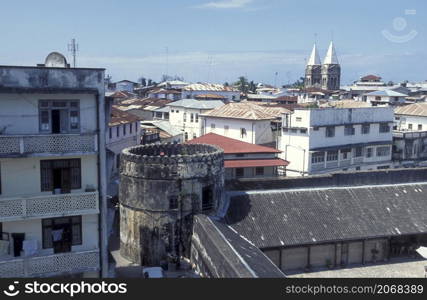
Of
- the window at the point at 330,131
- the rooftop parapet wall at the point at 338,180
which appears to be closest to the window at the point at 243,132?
the window at the point at 330,131

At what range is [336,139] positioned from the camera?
182 feet

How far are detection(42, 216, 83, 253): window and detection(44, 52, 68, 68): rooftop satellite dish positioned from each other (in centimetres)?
748

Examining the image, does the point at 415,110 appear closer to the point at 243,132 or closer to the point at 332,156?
the point at 332,156

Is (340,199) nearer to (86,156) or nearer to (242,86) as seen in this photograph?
(86,156)

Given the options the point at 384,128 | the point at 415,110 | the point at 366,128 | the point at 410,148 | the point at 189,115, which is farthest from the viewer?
the point at 189,115

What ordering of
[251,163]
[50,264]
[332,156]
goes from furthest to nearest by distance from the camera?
[332,156], [251,163], [50,264]

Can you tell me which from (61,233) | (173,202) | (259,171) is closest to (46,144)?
(61,233)

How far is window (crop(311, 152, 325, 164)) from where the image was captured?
53.4 m

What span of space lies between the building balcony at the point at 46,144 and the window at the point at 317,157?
3632cm

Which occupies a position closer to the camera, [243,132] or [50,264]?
[50,264]

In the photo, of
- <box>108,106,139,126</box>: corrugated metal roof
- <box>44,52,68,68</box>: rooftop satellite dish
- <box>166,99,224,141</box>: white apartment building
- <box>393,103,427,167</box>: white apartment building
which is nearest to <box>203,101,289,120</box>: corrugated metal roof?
<box>166,99,224,141</box>: white apartment building

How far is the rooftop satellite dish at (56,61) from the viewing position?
2300 centimetres

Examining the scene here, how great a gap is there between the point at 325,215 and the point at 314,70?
126 meters

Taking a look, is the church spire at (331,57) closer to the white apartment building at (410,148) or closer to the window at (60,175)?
the white apartment building at (410,148)
